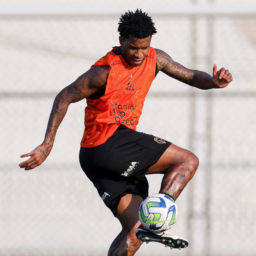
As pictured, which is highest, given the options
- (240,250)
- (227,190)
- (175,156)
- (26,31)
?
(26,31)

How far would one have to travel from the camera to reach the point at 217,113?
7.98 metres

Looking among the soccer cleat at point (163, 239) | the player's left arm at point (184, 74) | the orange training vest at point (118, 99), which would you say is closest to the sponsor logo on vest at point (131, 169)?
the orange training vest at point (118, 99)

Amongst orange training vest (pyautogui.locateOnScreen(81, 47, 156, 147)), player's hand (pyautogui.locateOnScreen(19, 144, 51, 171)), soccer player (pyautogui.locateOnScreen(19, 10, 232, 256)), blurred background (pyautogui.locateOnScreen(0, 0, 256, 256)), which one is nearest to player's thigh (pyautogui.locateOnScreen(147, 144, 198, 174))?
soccer player (pyautogui.locateOnScreen(19, 10, 232, 256))

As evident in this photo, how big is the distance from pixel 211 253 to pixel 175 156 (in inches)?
108

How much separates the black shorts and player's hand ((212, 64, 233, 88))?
1.84 ft

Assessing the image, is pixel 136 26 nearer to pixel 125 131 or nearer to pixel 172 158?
pixel 125 131

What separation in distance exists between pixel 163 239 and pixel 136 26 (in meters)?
1.41

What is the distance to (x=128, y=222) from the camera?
17.6 feet

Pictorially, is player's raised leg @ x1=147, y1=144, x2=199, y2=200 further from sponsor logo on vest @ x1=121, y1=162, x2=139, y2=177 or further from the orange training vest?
the orange training vest

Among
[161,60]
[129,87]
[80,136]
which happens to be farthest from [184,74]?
[80,136]

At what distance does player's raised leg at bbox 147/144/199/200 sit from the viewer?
5180 mm
